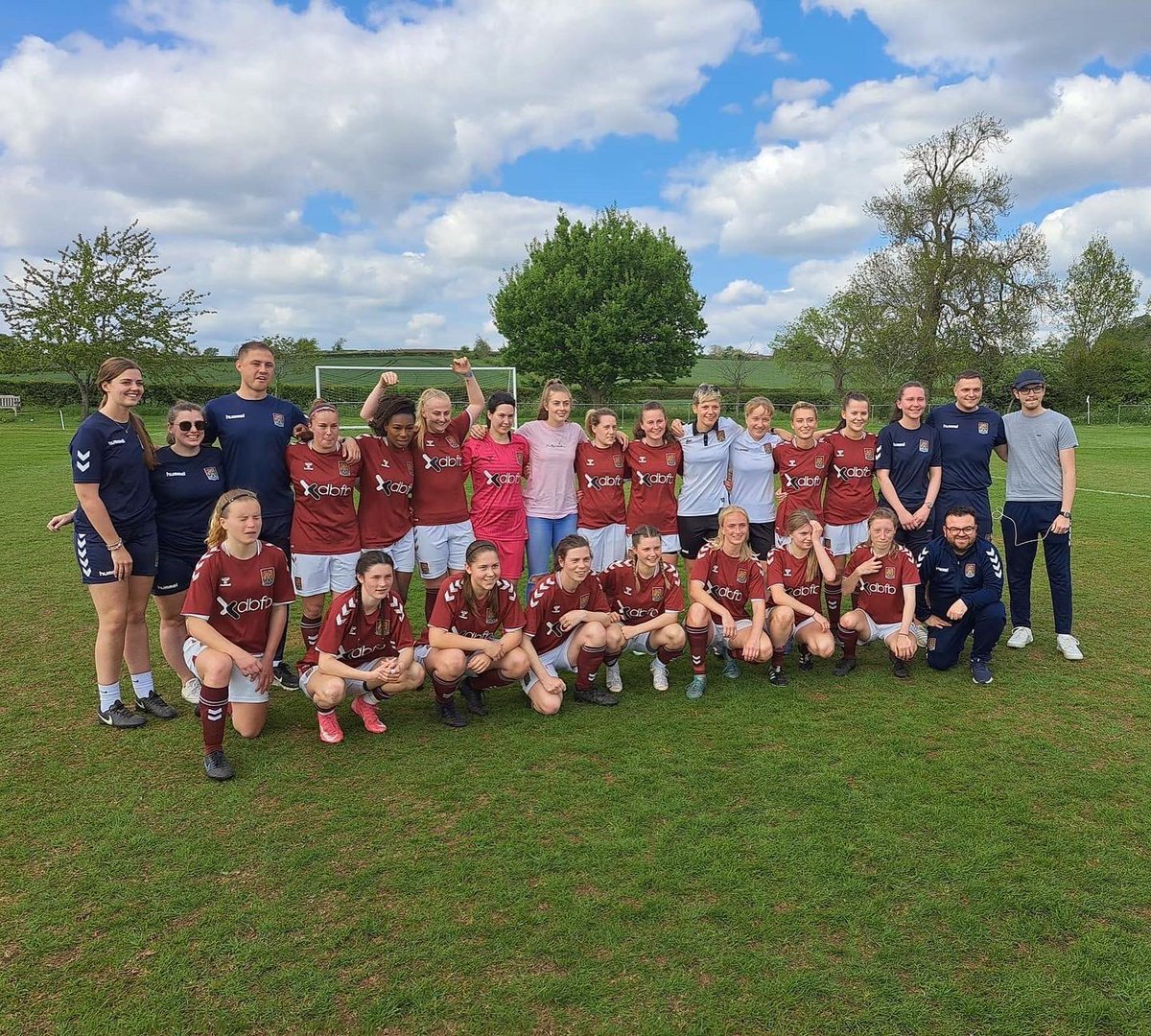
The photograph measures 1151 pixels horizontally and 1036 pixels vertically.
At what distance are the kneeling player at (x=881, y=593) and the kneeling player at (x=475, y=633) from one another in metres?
2.23

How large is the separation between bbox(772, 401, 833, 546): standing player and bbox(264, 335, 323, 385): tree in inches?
1344

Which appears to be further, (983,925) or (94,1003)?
(983,925)

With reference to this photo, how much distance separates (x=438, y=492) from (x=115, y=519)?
1822 mm

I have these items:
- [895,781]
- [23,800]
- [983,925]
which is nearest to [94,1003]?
[23,800]

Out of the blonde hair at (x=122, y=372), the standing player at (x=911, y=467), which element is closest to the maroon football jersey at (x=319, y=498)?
the blonde hair at (x=122, y=372)

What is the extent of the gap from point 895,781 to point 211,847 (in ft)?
10.0

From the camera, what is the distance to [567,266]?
36.9 meters

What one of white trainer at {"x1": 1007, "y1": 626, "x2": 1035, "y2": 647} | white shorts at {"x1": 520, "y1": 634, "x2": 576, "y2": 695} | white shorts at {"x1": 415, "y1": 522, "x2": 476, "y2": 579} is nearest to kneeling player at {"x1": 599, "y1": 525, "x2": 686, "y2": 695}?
white shorts at {"x1": 520, "y1": 634, "x2": 576, "y2": 695}

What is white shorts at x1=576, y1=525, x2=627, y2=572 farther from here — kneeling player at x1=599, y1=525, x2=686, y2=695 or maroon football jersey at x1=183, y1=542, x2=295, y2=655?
maroon football jersey at x1=183, y1=542, x2=295, y2=655

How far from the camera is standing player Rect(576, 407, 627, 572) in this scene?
5309 mm

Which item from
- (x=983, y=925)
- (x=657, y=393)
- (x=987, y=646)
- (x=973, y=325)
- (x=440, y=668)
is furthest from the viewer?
(x=657, y=393)

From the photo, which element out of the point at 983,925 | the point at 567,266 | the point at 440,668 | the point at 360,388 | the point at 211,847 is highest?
the point at 567,266

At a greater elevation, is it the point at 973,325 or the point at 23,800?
the point at 973,325

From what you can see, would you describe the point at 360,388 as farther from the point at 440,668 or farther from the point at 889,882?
the point at 889,882
